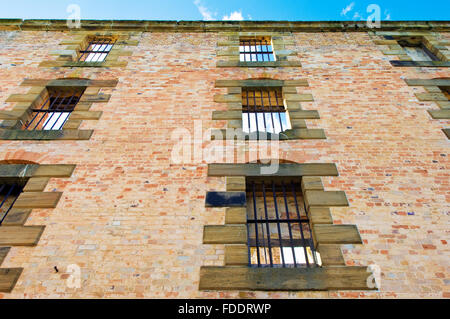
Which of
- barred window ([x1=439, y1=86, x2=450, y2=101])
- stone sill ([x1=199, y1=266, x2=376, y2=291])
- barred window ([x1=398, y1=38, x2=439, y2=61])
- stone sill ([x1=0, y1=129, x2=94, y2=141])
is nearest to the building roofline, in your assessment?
barred window ([x1=398, y1=38, x2=439, y2=61])

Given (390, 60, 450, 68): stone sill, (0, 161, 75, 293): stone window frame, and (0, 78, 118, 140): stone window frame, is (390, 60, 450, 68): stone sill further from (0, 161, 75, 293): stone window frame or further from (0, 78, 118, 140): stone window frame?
(0, 161, 75, 293): stone window frame

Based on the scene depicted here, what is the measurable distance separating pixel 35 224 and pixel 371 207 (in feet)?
18.9

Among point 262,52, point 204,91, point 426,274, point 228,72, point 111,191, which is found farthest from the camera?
point 262,52

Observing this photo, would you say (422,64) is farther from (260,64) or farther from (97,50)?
(97,50)

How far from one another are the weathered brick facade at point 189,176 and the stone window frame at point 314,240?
12 centimetres

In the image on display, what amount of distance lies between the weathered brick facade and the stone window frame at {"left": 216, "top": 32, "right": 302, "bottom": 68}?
27 cm

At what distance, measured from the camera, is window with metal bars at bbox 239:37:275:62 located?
8977 millimetres

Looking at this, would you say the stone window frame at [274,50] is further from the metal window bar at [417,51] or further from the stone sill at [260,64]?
the metal window bar at [417,51]

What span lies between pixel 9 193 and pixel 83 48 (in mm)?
6321

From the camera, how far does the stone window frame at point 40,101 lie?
19.0ft

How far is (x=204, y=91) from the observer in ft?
23.2

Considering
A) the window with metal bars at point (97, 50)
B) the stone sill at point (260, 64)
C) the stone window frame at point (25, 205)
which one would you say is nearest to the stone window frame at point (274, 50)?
the stone sill at point (260, 64)
